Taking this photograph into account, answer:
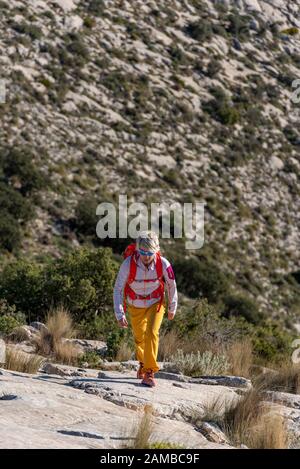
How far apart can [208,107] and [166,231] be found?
27.3 ft

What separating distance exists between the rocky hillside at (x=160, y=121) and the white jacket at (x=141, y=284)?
1377 centimetres

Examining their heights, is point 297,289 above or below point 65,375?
below

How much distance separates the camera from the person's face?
7555mm

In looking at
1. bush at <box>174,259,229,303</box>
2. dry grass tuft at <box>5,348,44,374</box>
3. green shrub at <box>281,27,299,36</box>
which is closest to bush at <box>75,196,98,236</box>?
bush at <box>174,259,229,303</box>

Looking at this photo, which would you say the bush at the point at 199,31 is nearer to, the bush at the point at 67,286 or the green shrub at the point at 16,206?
the green shrub at the point at 16,206

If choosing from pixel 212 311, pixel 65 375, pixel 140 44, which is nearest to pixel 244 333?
pixel 212 311

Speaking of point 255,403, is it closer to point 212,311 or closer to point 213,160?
point 212,311

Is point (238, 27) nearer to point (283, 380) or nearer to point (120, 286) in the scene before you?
point (283, 380)

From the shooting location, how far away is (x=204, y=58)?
3353cm

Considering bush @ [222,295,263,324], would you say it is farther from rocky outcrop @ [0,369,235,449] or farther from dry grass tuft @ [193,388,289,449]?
dry grass tuft @ [193,388,289,449]

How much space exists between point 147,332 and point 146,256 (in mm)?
773

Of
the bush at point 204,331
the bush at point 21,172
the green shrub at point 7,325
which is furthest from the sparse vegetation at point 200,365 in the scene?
the bush at point 21,172

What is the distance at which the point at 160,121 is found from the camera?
29219mm

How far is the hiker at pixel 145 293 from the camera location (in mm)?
7688
